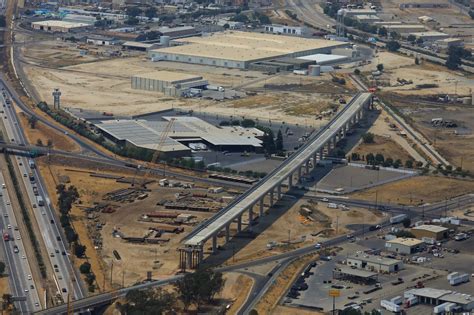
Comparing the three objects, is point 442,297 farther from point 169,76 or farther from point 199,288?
point 169,76

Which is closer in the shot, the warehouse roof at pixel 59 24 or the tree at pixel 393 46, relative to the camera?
the tree at pixel 393 46

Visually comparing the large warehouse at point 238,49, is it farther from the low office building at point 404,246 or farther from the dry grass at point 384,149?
the low office building at point 404,246

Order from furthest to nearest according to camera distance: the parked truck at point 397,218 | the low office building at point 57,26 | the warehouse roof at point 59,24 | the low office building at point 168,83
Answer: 1. the warehouse roof at point 59,24
2. the low office building at point 57,26
3. the low office building at point 168,83
4. the parked truck at point 397,218

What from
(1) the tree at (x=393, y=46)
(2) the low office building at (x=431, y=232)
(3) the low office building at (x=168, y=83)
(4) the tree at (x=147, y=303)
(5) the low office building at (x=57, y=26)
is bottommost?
(5) the low office building at (x=57, y=26)

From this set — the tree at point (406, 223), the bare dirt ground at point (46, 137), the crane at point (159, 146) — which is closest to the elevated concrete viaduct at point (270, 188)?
the tree at point (406, 223)

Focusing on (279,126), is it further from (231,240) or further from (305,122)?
(231,240)

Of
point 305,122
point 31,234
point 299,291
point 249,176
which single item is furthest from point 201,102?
point 299,291
